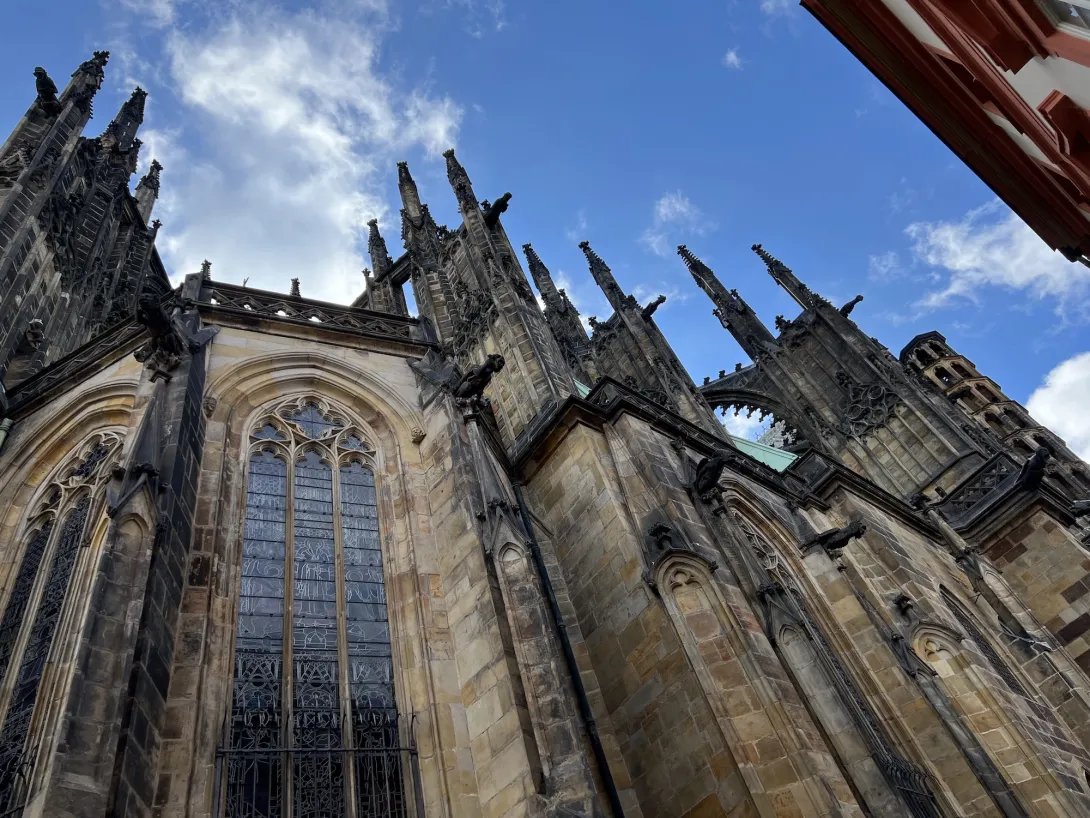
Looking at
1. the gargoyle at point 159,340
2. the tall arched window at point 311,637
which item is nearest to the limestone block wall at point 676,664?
the tall arched window at point 311,637

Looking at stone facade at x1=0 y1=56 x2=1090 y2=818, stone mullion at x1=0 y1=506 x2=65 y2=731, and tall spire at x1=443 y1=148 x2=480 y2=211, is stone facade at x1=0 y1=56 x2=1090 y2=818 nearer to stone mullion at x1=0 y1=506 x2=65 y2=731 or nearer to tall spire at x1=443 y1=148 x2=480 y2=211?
stone mullion at x1=0 y1=506 x2=65 y2=731

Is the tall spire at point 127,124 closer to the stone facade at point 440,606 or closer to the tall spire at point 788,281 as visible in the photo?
the stone facade at point 440,606

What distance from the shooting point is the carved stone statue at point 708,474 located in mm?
10758

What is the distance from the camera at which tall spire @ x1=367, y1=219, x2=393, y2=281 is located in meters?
23.8

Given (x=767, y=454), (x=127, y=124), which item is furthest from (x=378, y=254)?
(x=767, y=454)

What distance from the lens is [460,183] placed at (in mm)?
20734

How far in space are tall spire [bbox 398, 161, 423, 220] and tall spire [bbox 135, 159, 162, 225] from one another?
8661 millimetres

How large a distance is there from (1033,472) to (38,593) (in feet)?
58.0

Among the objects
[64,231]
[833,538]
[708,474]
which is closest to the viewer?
[708,474]

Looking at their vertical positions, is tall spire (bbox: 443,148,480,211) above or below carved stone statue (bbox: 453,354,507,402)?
above

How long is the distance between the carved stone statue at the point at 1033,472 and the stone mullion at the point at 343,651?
14.5 metres

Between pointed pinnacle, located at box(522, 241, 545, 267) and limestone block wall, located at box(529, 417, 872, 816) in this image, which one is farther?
pointed pinnacle, located at box(522, 241, 545, 267)

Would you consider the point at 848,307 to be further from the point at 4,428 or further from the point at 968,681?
the point at 4,428

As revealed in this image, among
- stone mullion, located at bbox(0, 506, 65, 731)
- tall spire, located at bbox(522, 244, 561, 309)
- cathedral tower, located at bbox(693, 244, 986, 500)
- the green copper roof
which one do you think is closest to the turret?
tall spire, located at bbox(522, 244, 561, 309)
